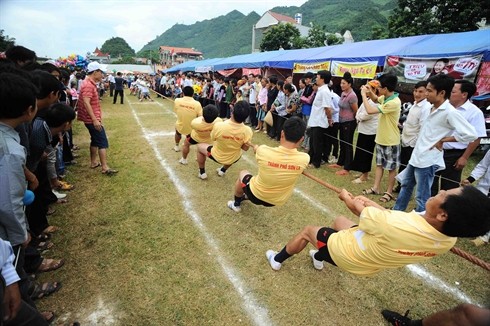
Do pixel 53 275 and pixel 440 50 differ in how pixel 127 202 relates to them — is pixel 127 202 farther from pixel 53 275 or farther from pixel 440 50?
pixel 440 50

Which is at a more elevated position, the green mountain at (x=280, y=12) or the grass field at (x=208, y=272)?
the green mountain at (x=280, y=12)

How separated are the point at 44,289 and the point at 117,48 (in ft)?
480

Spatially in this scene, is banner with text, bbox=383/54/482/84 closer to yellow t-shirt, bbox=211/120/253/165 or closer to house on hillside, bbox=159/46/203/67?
yellow t-shirt, bbox=211/120/253/165

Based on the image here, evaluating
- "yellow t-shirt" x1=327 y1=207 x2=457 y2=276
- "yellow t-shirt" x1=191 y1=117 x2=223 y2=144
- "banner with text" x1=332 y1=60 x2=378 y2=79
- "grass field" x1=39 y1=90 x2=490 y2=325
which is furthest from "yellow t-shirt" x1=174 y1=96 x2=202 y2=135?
"banner with text" x1=332 y1=60 x2=378 y2=79

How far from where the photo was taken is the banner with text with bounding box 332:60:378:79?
9289mm

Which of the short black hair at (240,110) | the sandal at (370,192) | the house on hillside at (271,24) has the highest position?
the house on hillside at (271,24)

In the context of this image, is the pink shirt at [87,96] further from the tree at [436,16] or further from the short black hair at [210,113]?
the tree at [436,16]

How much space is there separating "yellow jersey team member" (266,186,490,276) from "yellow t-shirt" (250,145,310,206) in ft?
2.69

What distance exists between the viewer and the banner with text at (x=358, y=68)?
9289 mm

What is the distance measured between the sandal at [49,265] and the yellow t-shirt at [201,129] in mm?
3138

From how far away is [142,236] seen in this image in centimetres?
350

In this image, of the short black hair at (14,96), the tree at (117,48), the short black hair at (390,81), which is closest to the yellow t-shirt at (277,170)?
the short black hair at (14,96)

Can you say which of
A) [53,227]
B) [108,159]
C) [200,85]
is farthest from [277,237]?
[200,85]

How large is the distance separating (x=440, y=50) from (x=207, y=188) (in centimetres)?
776
